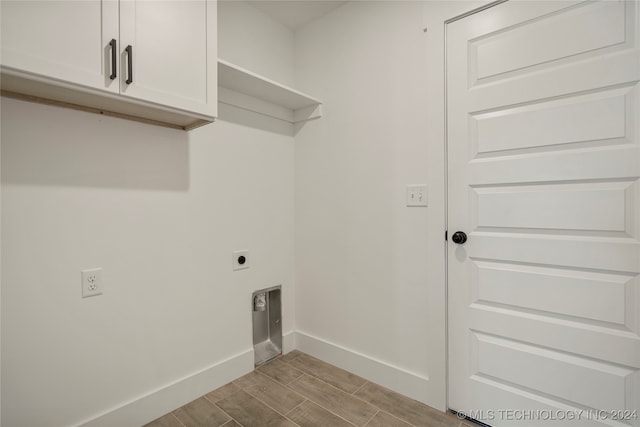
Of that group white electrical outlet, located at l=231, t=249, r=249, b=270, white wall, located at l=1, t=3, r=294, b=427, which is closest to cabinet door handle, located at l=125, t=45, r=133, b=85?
white wall, located at l=1, t=3, r=294, b=427

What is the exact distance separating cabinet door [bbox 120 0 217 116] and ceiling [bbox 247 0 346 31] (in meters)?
0.73

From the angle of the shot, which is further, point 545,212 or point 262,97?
point 262,97

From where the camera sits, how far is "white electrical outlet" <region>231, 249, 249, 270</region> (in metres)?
2.00

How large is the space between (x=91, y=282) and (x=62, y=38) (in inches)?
39.9

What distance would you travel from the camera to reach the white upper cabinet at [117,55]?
1011 millimetres

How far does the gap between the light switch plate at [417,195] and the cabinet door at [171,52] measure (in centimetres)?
116

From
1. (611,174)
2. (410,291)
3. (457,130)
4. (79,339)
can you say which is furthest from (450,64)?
(79,339)

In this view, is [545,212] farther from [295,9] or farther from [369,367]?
[295,9]

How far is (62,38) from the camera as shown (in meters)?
1.06

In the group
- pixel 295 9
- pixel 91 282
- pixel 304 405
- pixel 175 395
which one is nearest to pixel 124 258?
pixel 91 282

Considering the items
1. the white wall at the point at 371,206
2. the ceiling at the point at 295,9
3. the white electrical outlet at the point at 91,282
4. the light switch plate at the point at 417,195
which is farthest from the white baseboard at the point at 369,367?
the ceiling at the point at 295,9

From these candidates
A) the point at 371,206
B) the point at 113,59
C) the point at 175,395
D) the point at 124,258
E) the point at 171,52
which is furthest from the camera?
the point at 371,206

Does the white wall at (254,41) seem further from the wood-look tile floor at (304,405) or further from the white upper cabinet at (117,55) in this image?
the wood-look tile floor at (304,405)

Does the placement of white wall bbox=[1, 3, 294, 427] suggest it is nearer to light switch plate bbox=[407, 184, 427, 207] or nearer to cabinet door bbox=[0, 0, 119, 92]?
cabinet door bbox=[0, 0, 119, 92]
